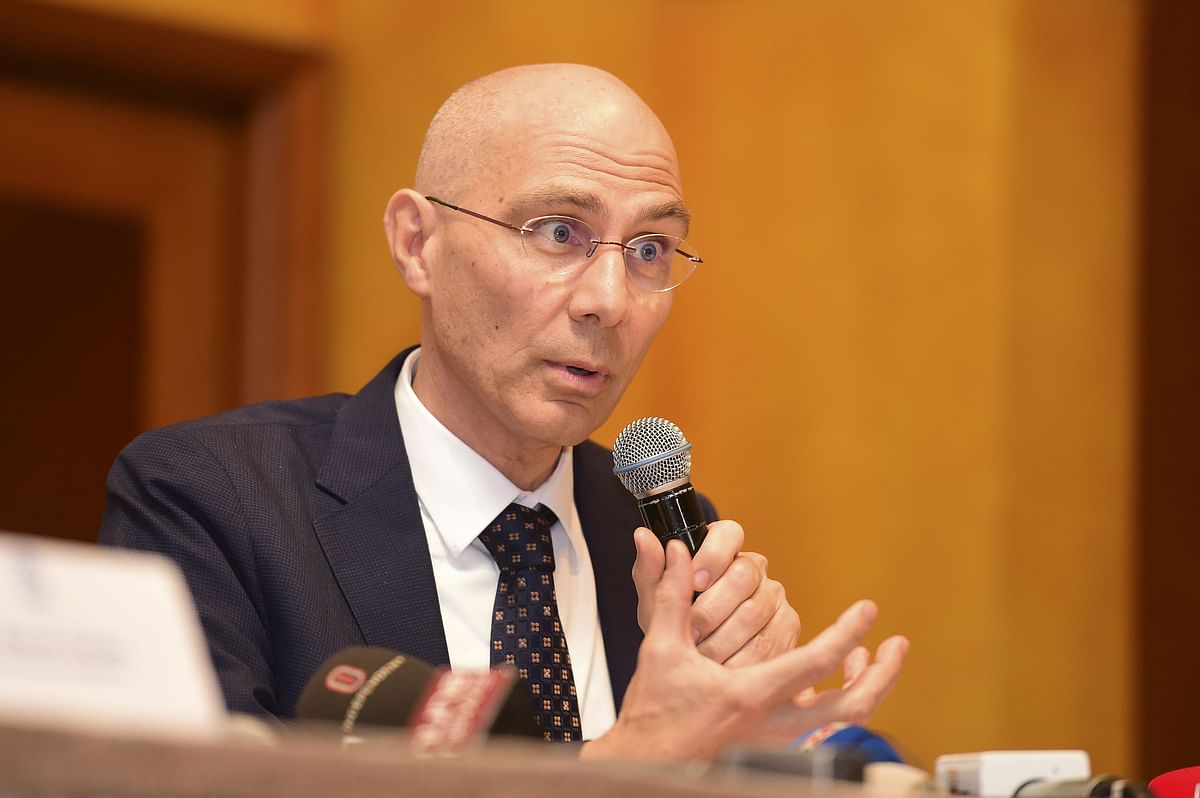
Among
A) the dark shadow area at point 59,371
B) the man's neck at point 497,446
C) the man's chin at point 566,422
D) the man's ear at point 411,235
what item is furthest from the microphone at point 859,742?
the dark shadow area at point 59,371

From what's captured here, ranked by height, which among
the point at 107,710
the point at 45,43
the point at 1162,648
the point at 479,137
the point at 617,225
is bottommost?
the point at 1162,648

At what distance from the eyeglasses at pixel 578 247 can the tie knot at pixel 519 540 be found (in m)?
0.32

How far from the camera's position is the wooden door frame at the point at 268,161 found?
3098 mm

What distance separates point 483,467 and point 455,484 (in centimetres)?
4

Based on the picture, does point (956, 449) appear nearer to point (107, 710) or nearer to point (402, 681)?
point (402, 681)

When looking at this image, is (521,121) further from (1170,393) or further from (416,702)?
(1170,393)

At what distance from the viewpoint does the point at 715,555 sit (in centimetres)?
142

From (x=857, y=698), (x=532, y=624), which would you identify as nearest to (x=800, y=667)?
(x=857, y=698)

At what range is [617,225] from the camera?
5.74 feet

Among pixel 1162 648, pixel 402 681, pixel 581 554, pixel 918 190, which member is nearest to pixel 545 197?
pixel 581 554

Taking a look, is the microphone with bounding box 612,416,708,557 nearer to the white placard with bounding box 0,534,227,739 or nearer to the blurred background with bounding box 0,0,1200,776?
the white placard with bounding box 0,534,227,739

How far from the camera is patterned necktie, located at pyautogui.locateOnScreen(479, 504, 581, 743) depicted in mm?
1638

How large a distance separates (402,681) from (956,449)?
2205 mm

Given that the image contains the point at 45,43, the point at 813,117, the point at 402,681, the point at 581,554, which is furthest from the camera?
the point at 813,117
